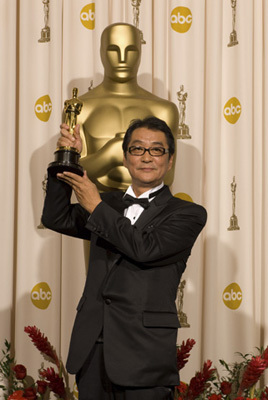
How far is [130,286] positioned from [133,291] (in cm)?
1

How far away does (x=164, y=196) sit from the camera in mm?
1394

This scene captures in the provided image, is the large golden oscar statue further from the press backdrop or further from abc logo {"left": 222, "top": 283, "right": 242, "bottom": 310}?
abc logo {"left": 222, "top": 283, "right": 242, "bottom": 310}

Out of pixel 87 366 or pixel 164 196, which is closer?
pixel 87 366

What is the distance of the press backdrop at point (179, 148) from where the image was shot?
240cm

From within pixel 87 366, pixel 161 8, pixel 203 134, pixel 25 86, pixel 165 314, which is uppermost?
pixel 161 8

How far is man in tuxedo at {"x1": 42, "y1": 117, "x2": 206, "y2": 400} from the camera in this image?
123 centimetres

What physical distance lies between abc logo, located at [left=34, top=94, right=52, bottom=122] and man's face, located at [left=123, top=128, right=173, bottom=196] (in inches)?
43.7

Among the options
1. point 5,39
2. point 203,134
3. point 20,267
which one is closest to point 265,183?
point 203,134

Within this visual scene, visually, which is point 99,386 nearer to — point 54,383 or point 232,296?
point 54,383

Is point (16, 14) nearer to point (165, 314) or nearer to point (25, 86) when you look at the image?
point (25, 86)

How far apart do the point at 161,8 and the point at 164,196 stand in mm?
1358

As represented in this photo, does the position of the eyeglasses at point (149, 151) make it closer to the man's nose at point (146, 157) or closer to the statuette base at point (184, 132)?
the man's nose at point (146, 157)

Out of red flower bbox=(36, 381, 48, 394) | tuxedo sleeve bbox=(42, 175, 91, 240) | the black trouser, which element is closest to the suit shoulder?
tuxedo sleeve bbox=(42, 175, 91, 240)

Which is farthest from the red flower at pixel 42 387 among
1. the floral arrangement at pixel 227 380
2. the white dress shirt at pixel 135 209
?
the white dress shirt at pixel 135 209
